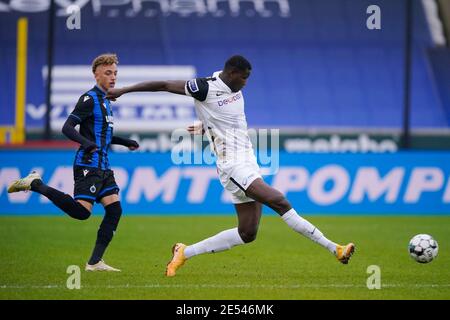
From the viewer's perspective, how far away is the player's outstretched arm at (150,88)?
365 inches

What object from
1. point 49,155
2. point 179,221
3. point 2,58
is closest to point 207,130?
point 179,221

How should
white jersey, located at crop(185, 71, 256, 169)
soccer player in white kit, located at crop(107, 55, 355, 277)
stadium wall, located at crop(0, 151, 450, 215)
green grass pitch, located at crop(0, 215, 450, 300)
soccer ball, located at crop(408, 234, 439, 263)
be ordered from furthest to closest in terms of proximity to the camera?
stadium wall, located at crop(0, 151, 450, 215)
soccer ball, located at crop(408, 234, 439, 263)
white jersey, located at crop(185, 71, 256, 169)
soccer player in white kit, located at crop(107, 55, 355, 277)
green grass pitch, located at crop(0, 215, 450, 300)

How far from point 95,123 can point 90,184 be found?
0.66 m

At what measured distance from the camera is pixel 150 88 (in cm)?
938

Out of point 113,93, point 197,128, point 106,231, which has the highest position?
point 113,93

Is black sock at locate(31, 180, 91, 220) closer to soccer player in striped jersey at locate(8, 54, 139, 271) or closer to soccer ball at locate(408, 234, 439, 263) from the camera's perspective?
soccer player in striped jersey at locate(8, 54, 139, 271)

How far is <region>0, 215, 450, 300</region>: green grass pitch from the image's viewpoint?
28.5 ft

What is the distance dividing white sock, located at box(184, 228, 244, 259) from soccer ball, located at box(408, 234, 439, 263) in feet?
6.66

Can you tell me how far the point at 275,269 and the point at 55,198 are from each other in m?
2.58

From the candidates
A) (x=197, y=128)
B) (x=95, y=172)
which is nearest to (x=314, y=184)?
(x=197, y=128)

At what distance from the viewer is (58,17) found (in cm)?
2880

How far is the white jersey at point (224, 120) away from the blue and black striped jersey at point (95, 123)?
104 centimetres

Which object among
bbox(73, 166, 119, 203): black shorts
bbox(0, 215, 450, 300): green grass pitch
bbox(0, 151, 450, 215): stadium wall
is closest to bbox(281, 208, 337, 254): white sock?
bbox(0, 215, 450, 300): green grass pitch

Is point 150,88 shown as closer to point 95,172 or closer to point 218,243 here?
point 95,172
